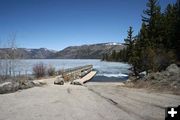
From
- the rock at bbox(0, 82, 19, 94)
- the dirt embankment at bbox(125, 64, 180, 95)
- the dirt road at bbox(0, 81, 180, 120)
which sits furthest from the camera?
the dirt embankment at bbox(125, 64, 180, 95)

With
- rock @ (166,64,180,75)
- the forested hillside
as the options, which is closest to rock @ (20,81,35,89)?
rock @ (166,64,180,75)

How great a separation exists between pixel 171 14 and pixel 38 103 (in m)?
45.8

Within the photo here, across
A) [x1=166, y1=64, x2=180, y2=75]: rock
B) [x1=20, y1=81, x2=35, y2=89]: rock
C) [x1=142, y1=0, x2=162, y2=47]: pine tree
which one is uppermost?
[x1=142, y1=0, x2=162, y2=47]: pine tree

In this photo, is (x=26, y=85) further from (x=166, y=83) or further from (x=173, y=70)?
(x=173, y=70)

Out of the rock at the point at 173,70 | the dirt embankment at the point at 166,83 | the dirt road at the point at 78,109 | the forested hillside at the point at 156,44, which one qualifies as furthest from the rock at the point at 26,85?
the forested hillside at the point at 156,44

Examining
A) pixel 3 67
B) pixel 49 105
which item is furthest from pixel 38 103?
pixel 3 67

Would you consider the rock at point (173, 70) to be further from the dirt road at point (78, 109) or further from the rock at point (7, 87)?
the rock at point (7, 87)

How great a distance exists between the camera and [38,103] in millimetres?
15219

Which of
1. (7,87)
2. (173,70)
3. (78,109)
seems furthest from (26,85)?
(173,70)

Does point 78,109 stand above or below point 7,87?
below

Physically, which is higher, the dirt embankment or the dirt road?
the dirt embankment

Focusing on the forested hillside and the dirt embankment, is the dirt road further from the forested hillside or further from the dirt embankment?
the forested hillside

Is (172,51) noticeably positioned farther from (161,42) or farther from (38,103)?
(38,103)

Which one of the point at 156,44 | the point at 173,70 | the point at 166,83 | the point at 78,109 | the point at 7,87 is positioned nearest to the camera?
the point at 78,109
